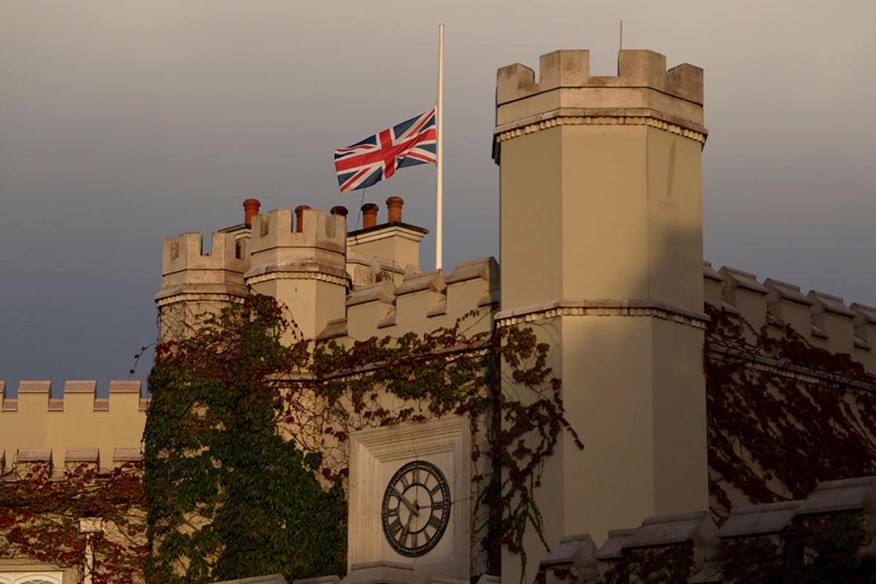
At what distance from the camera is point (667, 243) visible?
2314cm

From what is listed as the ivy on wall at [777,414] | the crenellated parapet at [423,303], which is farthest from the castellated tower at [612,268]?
the ivy on wall at [777,414]

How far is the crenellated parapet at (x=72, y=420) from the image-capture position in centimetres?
2898

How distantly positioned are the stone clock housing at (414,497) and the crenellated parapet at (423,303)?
54.5 inches

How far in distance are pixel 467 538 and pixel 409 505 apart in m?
1.24

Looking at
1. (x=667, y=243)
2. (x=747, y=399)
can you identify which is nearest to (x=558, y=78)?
(x=667, y=243)

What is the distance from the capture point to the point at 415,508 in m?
24.8

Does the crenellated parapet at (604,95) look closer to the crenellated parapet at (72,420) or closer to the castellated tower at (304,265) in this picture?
the castellated tower at (304,265)

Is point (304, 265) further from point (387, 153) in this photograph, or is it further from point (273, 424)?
point (387, 153)

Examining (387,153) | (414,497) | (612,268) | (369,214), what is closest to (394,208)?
(369,214)

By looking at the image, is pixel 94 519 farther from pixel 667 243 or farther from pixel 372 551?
pixel 667 243

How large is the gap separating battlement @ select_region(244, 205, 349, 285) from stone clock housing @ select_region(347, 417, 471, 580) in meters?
2.78

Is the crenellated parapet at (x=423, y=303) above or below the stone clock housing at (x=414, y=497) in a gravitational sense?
above

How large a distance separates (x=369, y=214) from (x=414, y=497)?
43.1 feet

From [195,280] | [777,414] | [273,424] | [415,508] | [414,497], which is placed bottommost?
[415,508]
